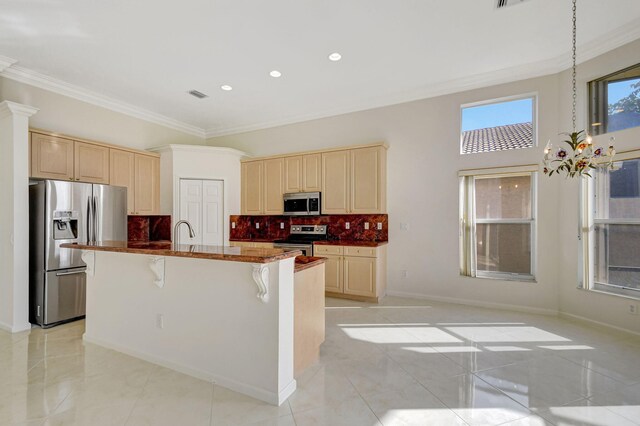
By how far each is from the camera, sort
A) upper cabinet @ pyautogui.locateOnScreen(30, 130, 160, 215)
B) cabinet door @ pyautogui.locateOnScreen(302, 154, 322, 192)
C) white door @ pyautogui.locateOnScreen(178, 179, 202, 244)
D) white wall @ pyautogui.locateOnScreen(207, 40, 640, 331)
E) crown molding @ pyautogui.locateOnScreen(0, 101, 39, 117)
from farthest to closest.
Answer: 1. white door @ pyautogui.locateOnScreen(178, 179, 202, 244)
2. cabinet door @ pyautogui.locateOnScreen(302, 154, 322, 192)
3. upper cabinet @ pyautogui.locateOnScreen(30, 130, 160, 215)
4. white wall @ pyautogui.locateOnScreen(207, 40, 640, 331)
5. crown molding @ pyautogui.locateOnScreen(0, 101, 39, 117)

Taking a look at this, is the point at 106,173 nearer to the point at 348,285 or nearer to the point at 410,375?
the point at 348,285

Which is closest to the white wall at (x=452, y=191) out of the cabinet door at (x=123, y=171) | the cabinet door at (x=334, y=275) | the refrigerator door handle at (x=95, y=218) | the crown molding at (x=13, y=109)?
the cabinet door at (x=334, y=275)

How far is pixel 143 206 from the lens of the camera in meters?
5.05

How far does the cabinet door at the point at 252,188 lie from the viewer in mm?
5695

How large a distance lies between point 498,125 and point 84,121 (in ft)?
20.3

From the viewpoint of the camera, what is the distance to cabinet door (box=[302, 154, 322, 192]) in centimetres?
510

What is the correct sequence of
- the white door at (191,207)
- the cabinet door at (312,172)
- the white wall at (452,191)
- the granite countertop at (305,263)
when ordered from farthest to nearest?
the white door at (191,207), the cabinet door at (312,172), the white wall at (452,191), the granite countertop at (305,263)

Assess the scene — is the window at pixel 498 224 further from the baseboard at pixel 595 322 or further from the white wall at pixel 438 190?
the baseboard at pixel 595 322

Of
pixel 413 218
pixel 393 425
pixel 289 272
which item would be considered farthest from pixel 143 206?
pixel 393 425

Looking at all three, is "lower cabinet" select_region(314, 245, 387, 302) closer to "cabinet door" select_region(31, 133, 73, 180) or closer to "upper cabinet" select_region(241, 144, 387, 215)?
"upper cabinet" select_region(241, 144, 387, 215)

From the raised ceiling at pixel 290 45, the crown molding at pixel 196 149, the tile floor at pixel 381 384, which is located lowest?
the tile floor at pixel 381 384

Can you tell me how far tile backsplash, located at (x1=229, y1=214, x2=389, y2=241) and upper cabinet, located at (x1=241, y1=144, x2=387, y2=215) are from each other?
305 mm

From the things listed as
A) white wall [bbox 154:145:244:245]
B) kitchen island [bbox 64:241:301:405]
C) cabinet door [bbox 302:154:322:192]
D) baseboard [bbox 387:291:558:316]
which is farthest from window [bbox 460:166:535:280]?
white wall [bbox 154:145:244:245]

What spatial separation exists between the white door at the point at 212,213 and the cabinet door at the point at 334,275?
7.53 ft
